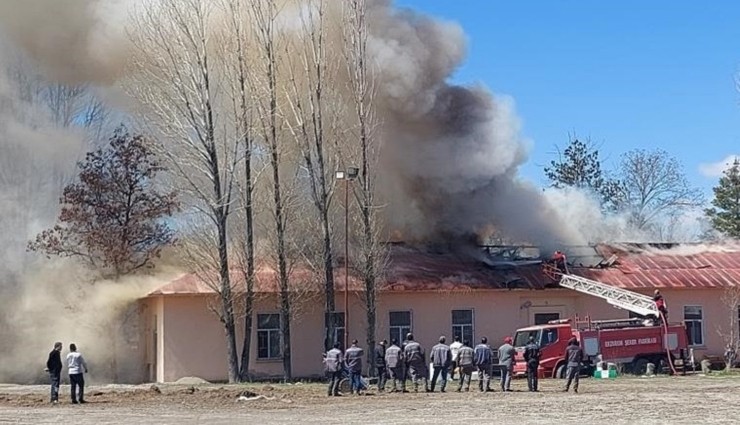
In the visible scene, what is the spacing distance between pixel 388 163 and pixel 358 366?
1367 cm

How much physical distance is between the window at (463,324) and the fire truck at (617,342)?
417 cm

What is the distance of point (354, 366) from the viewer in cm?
2834

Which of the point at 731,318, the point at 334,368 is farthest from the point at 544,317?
the point at 334,368

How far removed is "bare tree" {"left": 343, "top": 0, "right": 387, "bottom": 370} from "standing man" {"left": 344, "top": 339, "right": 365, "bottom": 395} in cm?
759

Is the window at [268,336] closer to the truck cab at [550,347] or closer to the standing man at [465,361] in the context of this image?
the truck cab at [550,347]

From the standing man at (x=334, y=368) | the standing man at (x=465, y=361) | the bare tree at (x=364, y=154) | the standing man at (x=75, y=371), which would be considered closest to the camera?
the standing man at (x=75, y=371)

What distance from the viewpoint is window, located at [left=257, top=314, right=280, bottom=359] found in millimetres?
37125

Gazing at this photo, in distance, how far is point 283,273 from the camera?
3584 cm

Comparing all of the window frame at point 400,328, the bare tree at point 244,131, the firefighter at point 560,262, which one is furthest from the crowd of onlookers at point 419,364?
the firefighter at point 560,262

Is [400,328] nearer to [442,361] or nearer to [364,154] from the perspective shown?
[364,154]

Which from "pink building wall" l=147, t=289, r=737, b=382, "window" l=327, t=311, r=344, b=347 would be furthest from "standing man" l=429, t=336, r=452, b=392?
"pink building wall" l=147, t=289, r=737, b=382

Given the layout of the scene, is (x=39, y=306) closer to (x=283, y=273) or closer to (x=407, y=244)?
(x=283, y=273)

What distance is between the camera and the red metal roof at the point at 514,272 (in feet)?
121

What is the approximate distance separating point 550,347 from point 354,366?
8.32m
